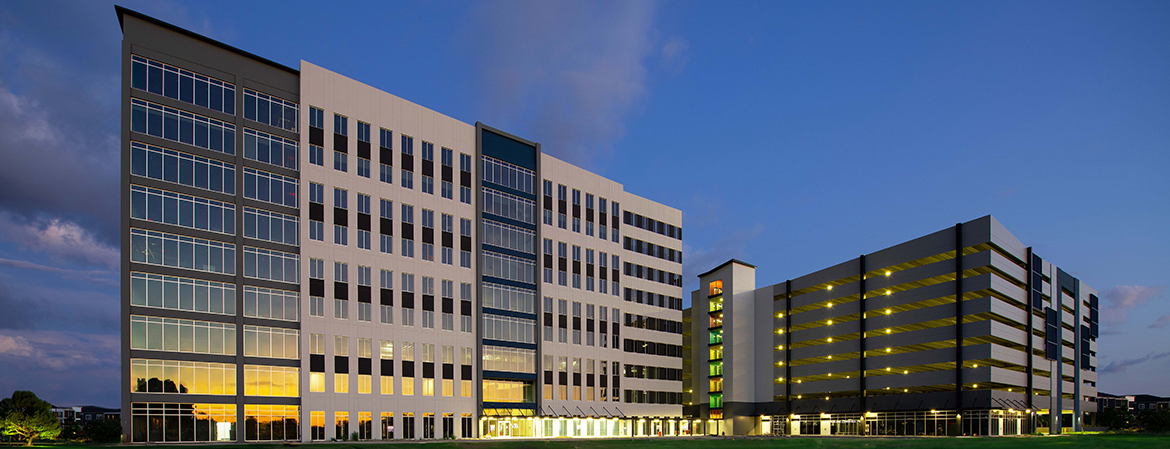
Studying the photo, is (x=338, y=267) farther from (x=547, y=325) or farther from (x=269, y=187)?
(x=547, y=325)

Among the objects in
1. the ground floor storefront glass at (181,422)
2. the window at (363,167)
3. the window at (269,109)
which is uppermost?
the window at (269,109)

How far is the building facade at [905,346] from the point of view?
82250 mm

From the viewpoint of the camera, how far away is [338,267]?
73.1 metres

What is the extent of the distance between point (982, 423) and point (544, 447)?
5333 cm

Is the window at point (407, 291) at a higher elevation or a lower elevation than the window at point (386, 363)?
higher

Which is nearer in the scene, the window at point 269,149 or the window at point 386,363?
the window at point 269,149

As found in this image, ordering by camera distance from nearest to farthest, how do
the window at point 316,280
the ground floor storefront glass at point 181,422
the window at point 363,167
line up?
the ground floor storefront glass at point 181,422
the window at point 316,280
the window at point 363,167

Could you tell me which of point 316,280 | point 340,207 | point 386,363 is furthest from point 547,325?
point 316,280

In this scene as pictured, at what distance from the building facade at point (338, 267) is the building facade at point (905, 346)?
21.7 meters

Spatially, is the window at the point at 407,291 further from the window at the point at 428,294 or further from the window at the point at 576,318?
the window at the point at 576,318

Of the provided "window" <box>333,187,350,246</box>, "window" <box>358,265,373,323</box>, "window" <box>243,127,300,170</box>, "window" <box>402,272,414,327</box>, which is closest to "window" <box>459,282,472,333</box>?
"window" <box>402,272,414,327</box>

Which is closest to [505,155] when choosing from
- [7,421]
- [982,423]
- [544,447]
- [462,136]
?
[462,136]

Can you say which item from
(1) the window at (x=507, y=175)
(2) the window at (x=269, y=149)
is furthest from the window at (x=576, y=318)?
(2) the window at (x=269, y=149)

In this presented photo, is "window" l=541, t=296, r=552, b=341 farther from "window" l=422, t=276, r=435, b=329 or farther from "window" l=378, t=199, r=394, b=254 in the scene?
"window" l=378, t=199, r=394, b=254
